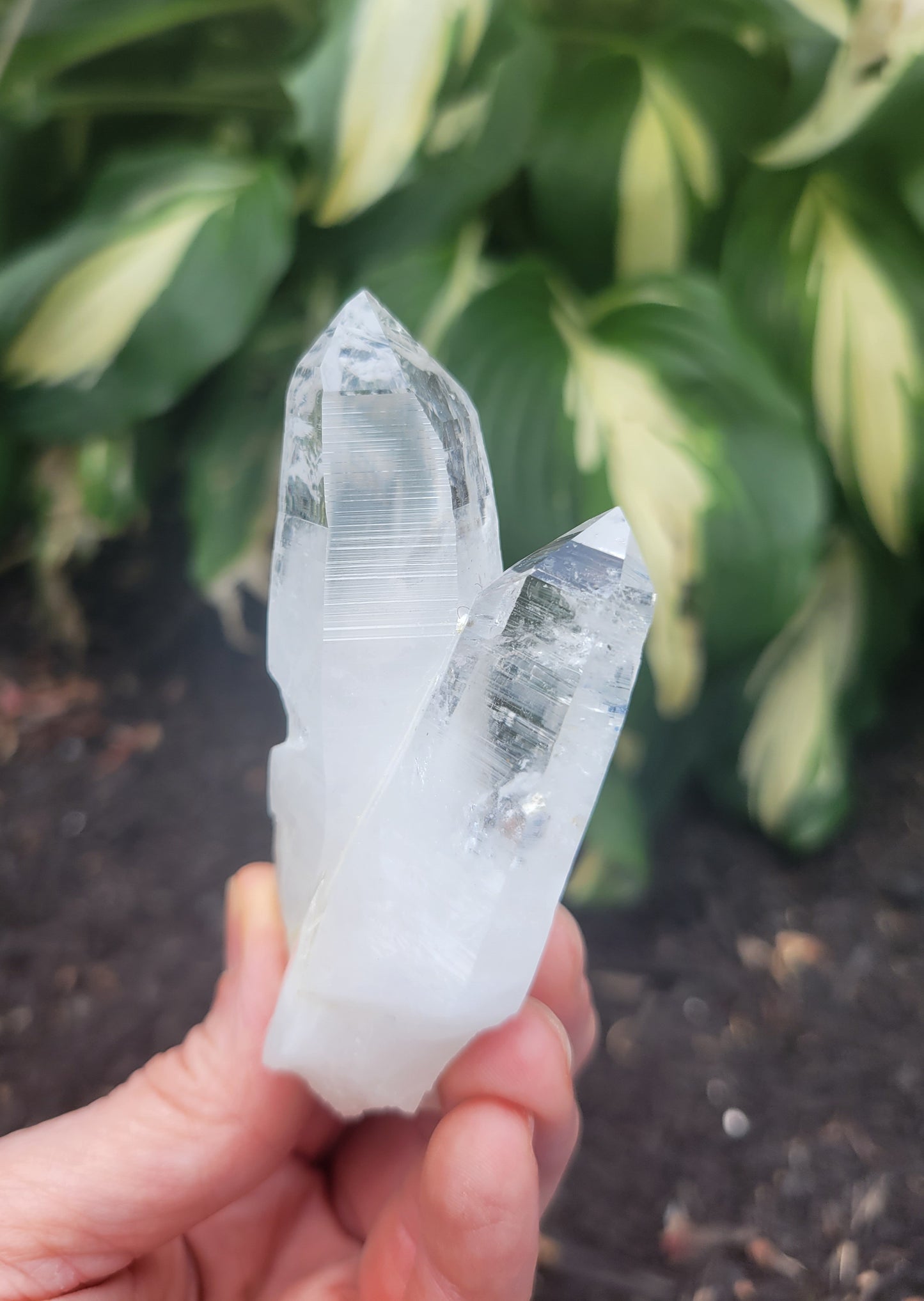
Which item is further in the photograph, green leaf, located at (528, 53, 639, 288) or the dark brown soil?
green leaf, located at (528, 53, 639, 288)

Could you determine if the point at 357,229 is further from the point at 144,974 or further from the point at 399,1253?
the point at 399,1253

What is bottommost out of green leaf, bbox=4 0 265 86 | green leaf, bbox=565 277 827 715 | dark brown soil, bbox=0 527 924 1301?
dark brown soil, bbox=0 527 924 1301

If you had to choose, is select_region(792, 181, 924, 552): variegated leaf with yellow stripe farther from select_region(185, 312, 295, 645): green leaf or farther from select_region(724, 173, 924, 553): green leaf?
select_region(185, 312, 295, 645): green leaf

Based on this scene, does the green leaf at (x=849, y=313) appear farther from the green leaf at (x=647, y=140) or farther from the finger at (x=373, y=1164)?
the finger at (x=373, y=1164)

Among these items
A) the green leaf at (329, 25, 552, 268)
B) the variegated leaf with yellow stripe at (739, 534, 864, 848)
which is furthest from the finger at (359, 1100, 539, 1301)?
the green leaf at (329, 25, 552, 268)

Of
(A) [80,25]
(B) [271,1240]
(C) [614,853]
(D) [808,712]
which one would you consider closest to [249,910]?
(B) [271,1240]

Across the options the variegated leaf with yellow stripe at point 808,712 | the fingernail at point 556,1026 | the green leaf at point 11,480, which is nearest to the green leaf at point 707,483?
the variegated leaf with yellow stripe at point 808,712
